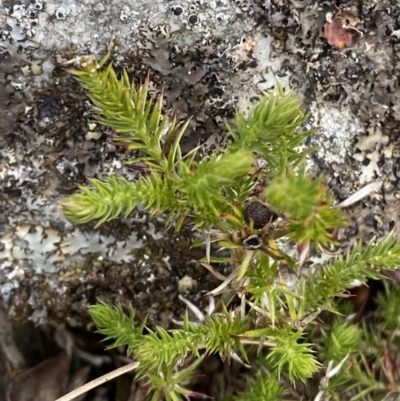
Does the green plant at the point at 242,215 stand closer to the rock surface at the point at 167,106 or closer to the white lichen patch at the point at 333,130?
the rock surface at the point at 167,106

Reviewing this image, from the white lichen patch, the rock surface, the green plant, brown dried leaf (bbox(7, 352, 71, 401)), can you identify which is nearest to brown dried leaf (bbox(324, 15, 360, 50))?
the rock surface

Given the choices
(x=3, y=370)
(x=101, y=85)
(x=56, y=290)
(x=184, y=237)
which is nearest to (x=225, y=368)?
(x=184, y=237)

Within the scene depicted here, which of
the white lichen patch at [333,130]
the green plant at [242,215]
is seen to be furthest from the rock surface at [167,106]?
the green plant at [242,215]

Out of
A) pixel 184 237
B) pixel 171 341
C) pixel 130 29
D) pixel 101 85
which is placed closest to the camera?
pixel 101 85

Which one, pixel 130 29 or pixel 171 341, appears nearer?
pixel 171 341

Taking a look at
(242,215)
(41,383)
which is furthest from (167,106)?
(41,383)

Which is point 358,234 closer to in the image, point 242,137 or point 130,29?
point 242,137
